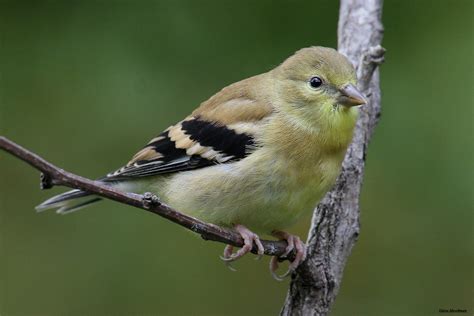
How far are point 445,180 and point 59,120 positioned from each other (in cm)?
275

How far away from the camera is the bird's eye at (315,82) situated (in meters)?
4.28

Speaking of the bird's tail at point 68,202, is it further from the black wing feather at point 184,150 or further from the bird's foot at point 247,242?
the bird's foot at point 247,242

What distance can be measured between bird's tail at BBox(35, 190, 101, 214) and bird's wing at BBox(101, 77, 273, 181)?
0.78 feet

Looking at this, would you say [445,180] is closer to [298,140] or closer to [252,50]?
[298,140]

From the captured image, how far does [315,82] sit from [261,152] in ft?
Result: 1.84

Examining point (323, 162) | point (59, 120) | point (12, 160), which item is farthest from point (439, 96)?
point (12, 160)

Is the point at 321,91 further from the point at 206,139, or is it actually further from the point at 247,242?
the point at 247,242

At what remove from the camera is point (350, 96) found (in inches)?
162

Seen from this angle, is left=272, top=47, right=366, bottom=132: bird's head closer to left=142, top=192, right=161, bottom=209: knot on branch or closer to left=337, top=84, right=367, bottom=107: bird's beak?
left=337, top=84, right=367, bottom=107: bird's beak

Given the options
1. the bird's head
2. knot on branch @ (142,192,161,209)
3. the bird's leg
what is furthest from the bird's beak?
knot on branch @ (142,192,161,209)

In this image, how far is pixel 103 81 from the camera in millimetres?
5090

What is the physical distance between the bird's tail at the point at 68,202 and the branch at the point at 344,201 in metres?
1.52

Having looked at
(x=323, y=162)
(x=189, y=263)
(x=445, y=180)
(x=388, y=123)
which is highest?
(x=388, y=123)

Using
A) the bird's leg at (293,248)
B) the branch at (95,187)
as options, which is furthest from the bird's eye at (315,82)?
the branch at (95,187)
